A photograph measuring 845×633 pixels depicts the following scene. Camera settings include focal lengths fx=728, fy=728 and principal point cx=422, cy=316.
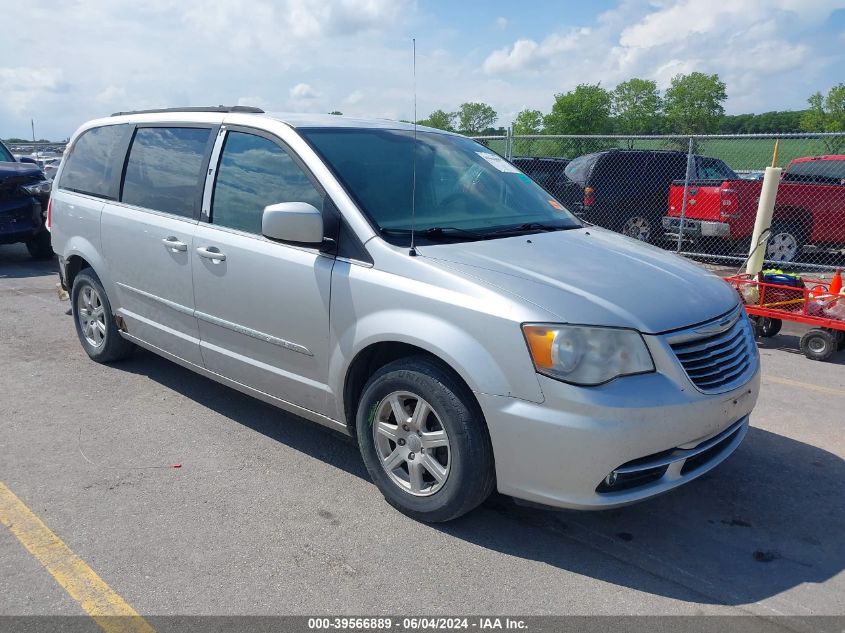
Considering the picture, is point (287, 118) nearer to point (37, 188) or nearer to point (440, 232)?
point (440, 232)

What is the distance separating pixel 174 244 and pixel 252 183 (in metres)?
0.70

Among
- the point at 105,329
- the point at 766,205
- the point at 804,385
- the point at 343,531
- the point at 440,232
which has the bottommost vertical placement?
the point at 804,385

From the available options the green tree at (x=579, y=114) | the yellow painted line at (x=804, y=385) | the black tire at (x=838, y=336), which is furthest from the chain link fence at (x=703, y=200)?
the green tree at (x=579, y=114)

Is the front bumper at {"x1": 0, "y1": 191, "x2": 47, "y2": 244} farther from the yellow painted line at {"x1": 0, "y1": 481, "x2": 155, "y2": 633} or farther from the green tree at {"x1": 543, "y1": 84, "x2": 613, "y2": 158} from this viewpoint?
the green tree at {"x1": 543, "y1": 84, "x2": 613, "y2": 158}

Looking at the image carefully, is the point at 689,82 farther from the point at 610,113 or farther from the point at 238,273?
the point at 238,273

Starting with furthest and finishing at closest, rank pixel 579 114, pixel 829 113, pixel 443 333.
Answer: pixel 579 114, pixel 829 113, pixel 443 333

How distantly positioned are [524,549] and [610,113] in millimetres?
97777

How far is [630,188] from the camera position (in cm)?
1270

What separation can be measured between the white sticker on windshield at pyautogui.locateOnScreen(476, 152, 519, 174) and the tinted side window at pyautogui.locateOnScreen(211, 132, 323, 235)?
1350mm

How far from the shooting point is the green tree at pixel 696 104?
301 ft

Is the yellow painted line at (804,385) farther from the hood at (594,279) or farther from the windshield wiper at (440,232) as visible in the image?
the windshield wiper at (440,232)

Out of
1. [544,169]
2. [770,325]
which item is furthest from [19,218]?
[770,325]

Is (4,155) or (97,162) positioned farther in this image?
(4,155)

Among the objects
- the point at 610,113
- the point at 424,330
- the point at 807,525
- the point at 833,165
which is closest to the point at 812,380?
the point at 807,525
